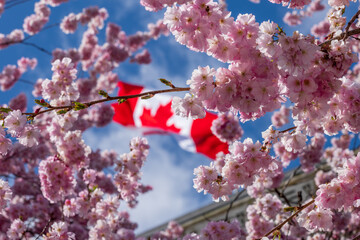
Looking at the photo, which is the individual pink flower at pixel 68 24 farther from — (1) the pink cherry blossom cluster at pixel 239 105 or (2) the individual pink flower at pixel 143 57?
(1) the pink cherry blossom cluster at pixel 239 105

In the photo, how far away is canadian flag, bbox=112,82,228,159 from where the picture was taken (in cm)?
2353

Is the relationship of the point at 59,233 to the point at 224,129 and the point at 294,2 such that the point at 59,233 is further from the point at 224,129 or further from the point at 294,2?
the point at 224,129

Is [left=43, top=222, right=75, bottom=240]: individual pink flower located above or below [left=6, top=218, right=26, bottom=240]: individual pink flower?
below

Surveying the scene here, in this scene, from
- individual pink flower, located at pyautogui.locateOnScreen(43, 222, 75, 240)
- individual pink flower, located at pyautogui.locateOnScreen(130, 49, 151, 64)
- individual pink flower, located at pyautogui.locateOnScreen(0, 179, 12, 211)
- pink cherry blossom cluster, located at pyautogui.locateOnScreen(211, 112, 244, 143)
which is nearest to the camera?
individual pink flower, located at pyautogui.locateOnScreen(0, 179, 12, 211)

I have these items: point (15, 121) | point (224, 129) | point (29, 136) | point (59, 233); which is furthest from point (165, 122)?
point (15, 121)

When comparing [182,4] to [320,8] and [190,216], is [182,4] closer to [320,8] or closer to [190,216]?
[320,8]

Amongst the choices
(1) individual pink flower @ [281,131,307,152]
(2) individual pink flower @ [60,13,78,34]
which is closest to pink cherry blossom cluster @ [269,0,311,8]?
(1) individual pink flower @ [281,131,307,152]

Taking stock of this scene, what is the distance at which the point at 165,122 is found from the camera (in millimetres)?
25000

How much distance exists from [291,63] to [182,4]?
890 millimetres

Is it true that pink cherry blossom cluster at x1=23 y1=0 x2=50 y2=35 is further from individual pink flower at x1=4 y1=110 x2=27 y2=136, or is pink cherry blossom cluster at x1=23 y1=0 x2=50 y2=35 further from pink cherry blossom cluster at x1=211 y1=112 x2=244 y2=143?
individual pink flower at x1=4 y1=110 x2=27 y2=136

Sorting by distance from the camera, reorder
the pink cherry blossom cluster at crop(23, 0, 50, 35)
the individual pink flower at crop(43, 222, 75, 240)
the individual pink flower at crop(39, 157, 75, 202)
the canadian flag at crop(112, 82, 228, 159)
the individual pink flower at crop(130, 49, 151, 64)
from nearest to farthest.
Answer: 1. the individual pink flower at crop(43, 222, 75, 240)
2. the individual pink flower at crop(39, 157, 75, 202)
3. the pink cherry blossom cluster at crop(23, 0, 50, 35)
4. the individual pink flower at crop(130, 49, 151, 64)
5. the canadian flag at crop(112, 82, 228, 159)

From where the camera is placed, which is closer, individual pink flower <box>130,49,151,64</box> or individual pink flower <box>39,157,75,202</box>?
individual pink flower <box>39,157,75,202</box>

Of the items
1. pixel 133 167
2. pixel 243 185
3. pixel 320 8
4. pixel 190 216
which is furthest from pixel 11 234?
pixel 190 216

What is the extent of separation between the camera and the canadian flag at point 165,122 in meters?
23.5
